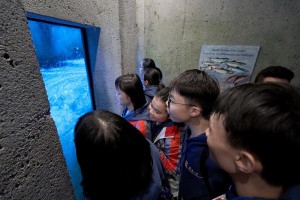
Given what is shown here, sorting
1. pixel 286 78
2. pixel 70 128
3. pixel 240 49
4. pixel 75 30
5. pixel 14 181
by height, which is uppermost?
pixel 75 30

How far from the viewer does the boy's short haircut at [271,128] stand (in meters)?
0.52

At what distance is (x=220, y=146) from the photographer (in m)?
0.68

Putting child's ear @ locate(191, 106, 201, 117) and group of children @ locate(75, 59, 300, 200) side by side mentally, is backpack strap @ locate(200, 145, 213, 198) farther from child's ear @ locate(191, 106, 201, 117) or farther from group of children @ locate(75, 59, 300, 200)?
child's ear @ locate(191, 106, 201, 117)

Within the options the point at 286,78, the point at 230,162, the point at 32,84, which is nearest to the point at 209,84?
the point at 230,162

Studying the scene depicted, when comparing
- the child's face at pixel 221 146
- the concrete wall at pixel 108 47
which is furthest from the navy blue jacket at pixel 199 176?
the concrete wall at pixel 108 47

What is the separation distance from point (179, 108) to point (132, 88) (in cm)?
80

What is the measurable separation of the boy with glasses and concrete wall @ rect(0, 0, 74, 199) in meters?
0.93

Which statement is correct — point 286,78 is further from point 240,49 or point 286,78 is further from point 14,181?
point 14,181

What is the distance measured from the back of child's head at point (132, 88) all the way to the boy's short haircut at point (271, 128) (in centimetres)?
138

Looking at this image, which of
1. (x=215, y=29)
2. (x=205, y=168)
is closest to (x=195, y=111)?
(x=205, y=168)

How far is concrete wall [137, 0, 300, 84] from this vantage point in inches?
90.0

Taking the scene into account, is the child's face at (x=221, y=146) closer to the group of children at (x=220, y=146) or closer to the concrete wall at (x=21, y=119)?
the group of children at (x=220, y=146)

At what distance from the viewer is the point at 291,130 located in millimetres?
512

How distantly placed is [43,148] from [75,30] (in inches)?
60.5
